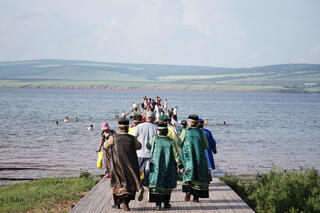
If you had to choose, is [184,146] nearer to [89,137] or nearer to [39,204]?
[39,204]

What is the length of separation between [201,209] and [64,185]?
6.19m

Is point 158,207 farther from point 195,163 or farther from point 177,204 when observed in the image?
point 195,163

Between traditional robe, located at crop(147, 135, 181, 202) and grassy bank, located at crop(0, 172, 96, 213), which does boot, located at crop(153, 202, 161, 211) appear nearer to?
traditional robe, located at crop(147, 135, 181, 202)

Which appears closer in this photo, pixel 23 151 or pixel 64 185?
pixel 64 185

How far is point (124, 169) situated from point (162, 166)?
2.86 ft

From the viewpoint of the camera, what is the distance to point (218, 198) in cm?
1210

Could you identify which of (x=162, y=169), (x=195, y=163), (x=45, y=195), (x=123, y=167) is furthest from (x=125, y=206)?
(x=45, y=195)

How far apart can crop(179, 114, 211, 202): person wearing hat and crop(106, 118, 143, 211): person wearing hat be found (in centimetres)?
135

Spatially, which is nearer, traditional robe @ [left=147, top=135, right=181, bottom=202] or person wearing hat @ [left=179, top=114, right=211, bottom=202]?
traditional robe @ [left=147, top=135, right=181, bottom=202]

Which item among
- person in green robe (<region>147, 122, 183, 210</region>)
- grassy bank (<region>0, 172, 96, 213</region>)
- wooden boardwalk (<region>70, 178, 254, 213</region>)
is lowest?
grassy bank (<region>0, 172, 96, 213</region>)

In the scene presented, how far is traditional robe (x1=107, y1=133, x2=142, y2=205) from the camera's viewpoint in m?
10.6

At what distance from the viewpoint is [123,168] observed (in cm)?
1055

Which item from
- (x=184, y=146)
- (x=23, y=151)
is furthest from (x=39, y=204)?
(x=23, y=151)

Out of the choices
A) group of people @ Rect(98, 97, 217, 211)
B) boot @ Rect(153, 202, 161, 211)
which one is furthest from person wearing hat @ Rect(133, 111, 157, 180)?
boot @ Rect(153, 202, 161, 211)
